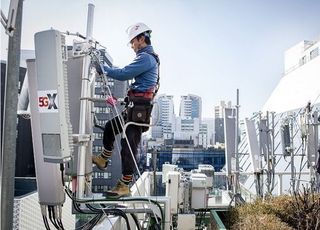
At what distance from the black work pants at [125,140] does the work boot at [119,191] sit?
0.11 meters

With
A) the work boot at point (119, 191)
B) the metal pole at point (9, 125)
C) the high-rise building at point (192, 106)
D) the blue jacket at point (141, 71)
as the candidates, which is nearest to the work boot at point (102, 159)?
the work boot at point (119, 191)

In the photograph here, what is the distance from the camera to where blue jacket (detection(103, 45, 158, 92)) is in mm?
2730

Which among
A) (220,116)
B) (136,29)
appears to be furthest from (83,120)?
(220,116)

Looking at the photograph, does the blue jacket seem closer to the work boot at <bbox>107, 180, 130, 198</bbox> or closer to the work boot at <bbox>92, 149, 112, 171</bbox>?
the work boot at <bbox>92, 149, 112, 171</bbox>

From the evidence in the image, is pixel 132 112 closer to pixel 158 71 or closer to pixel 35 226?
pixel 158 71

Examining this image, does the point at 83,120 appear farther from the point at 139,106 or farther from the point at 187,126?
the point at 187,126

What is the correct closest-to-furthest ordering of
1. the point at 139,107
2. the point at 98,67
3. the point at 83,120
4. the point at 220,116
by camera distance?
the point at 83,120
the point at 98,67
the point at 139,107
the point at 220,116

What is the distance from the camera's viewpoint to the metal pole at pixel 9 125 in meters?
1.98

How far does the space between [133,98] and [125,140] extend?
39 centimetres

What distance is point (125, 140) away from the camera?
2.71 metres

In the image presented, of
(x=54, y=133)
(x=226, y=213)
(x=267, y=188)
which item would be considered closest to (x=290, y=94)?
(x=267, y=188)

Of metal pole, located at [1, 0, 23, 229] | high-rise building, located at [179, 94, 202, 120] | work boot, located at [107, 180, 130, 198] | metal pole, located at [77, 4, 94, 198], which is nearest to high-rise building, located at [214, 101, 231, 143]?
work boot, located at [107, 180, 130, 198]

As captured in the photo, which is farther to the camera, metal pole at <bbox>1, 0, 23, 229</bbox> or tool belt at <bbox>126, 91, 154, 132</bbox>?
tool belt at <bbox>126, 91, 154, 132</bbox>

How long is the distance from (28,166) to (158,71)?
2.97m
